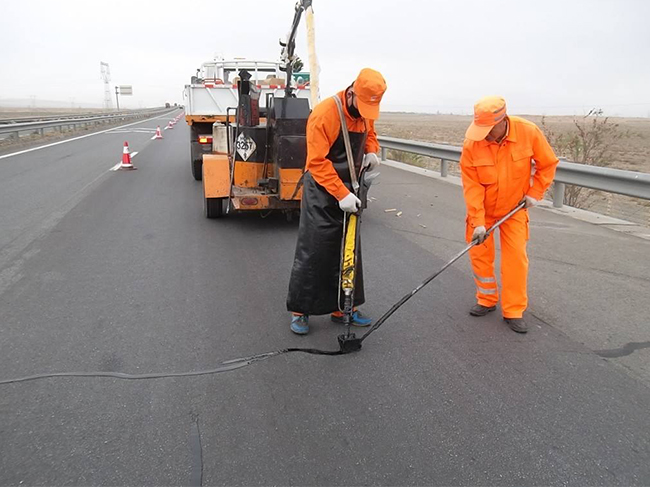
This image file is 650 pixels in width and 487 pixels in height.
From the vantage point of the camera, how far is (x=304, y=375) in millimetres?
3402

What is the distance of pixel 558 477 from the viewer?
2.48m

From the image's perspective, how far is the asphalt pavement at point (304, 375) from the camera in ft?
8.41

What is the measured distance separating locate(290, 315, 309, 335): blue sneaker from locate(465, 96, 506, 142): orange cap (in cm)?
187

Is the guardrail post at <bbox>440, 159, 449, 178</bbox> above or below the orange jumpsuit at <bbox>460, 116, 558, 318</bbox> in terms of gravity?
below

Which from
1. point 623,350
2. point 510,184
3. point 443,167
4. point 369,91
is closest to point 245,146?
point 369,91

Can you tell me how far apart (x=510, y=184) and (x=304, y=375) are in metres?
2.15

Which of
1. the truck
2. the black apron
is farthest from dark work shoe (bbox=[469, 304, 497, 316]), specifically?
the truck

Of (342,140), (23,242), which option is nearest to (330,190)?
(342,140)

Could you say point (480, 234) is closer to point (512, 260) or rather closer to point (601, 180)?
point (512, 260)

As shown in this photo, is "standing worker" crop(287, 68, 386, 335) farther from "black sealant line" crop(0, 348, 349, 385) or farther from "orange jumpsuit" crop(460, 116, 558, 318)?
"orange jumpsuit" crop(460, 116, 558, 318)

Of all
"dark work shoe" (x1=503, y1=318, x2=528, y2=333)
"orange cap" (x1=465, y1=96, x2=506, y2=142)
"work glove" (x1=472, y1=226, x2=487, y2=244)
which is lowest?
"dark work shoe" (x1=503, y1=318, x2=528, y2=333)

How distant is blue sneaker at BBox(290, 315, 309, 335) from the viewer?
403 cm

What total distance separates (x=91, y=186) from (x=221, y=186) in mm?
4610

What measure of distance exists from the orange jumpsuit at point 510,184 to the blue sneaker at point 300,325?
1512 mm
